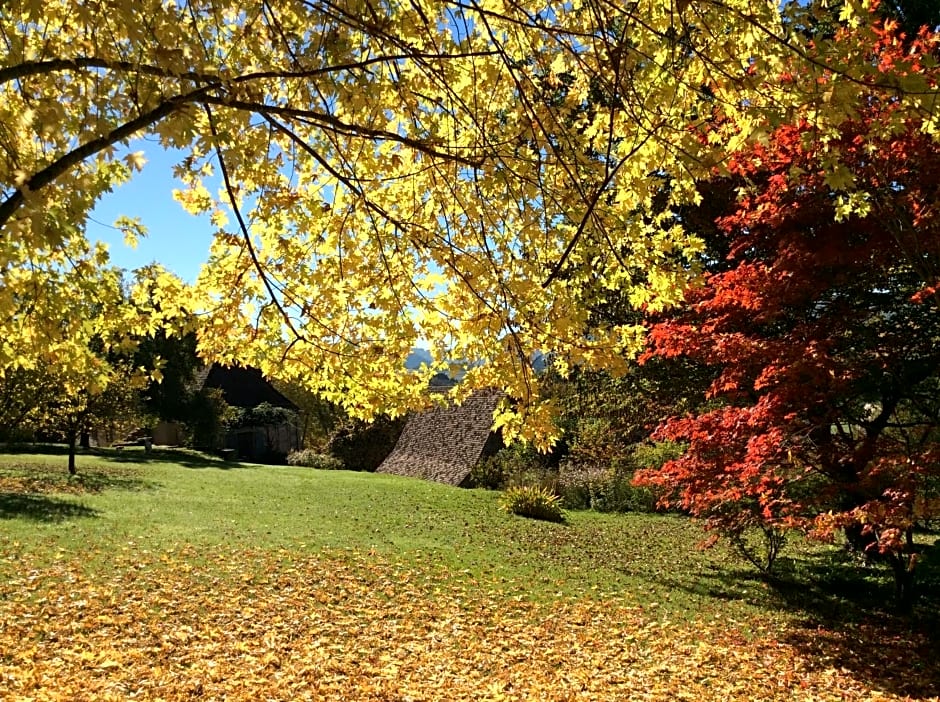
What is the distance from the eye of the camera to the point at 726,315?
720 centimetres

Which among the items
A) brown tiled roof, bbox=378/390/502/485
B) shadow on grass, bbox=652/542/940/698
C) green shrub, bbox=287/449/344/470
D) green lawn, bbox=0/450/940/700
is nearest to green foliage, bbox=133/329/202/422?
green shrub, bbox=287/449/344/470

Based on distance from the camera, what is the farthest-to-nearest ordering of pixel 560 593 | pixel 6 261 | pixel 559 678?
1. pixel 560 593
2. pixel 559 678
3. pixel 6 261

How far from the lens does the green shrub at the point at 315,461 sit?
91.5 ft

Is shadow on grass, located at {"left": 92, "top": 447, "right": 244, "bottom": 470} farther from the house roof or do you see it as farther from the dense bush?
the dense bush

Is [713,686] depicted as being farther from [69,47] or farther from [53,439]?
[53,439]

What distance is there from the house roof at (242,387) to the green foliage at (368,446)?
8126 millimetres

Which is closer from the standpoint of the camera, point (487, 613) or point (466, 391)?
point (466, 391)

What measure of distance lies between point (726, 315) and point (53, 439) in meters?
29.6

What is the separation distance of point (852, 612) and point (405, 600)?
216 inches

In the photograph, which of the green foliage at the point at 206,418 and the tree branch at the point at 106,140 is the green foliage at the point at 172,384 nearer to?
the green foliage at the point at 206,418

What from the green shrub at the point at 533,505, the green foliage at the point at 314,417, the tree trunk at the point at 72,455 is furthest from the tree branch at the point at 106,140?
the green foliage at the point at 314,417

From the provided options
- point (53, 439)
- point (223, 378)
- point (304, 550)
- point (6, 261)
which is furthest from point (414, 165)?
point (223, 378)

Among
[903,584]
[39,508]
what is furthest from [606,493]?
[39,508]

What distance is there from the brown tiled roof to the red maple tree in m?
13.2
